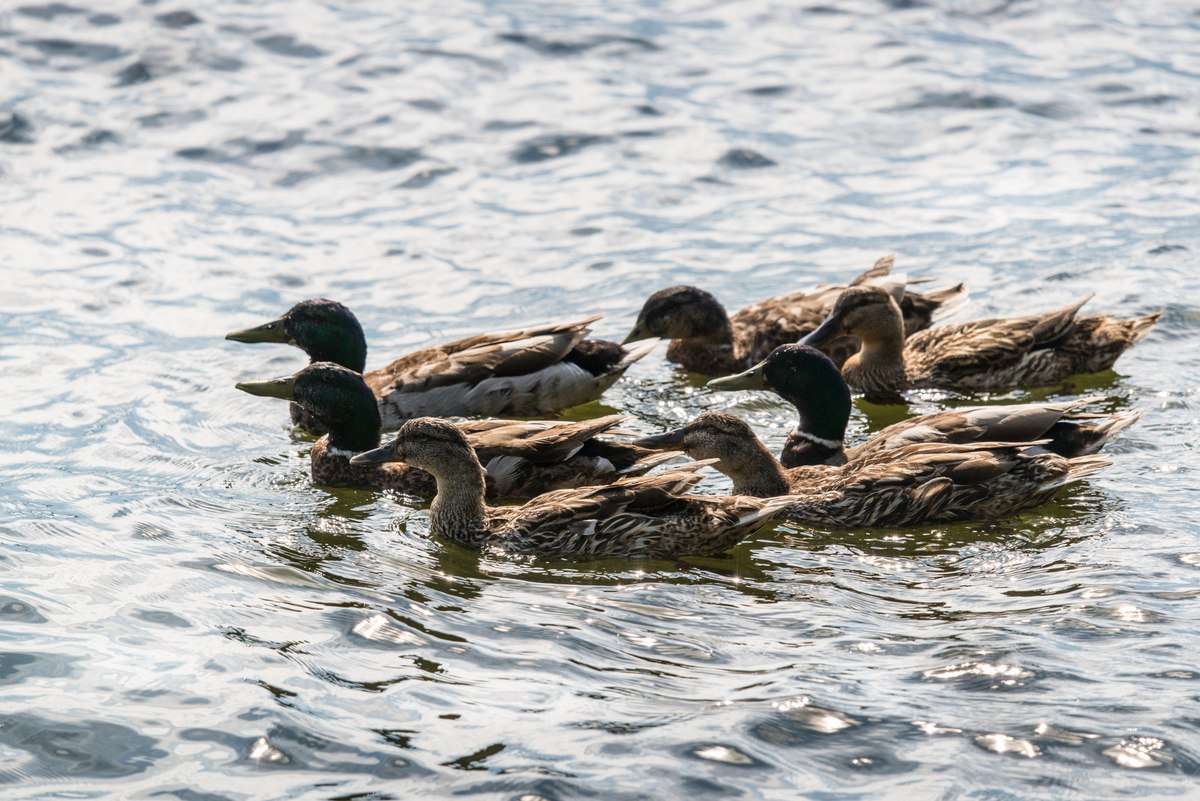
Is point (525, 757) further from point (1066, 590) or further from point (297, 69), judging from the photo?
point (297, 69)

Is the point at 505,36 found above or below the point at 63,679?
above

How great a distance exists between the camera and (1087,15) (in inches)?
913

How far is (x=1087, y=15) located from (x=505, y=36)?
26.3 ft

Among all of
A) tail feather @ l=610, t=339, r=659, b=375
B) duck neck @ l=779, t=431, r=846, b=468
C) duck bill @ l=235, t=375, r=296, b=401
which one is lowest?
duck neck @ l=779, t=431, r=846, b=468

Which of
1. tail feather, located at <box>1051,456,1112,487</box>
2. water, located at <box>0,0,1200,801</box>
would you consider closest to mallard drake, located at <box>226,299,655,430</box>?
water, located at <box>0,0,1200,801</box>

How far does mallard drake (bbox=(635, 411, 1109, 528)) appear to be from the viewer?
9.80 m

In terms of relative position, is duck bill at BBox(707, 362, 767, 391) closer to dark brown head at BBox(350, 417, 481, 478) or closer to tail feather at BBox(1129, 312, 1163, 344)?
dark brown head at BBox(350, 417, 481, 478)

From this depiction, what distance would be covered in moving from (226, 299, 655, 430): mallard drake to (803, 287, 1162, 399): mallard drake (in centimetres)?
163

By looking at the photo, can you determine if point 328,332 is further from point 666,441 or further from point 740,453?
point 740,453

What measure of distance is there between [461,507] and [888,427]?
2.90 meters

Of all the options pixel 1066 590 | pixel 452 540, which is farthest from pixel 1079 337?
pixel 452 540

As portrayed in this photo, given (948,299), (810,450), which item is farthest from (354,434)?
(948,299)

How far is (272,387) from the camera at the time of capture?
38.1 ft

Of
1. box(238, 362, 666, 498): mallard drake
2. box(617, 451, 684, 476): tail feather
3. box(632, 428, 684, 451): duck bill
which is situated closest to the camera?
box(632, 428, 684, 451): duck bill
